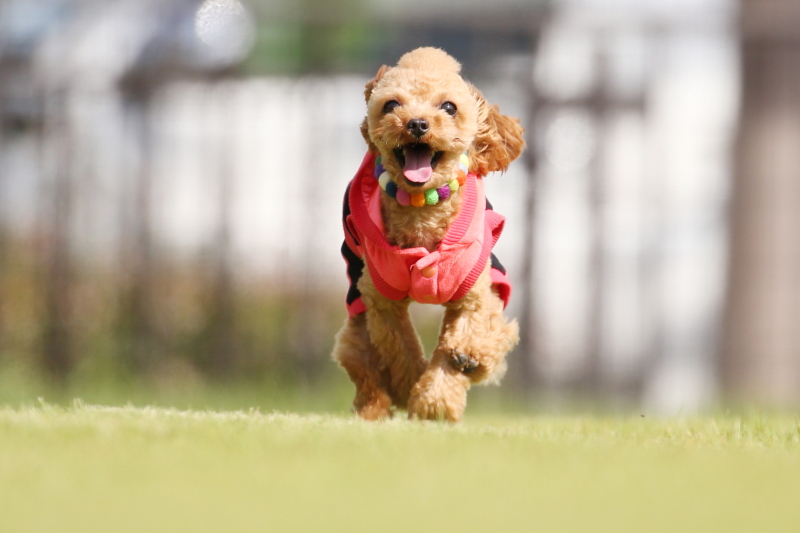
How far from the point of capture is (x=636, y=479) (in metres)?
1.90

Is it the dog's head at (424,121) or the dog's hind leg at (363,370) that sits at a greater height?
the dog's head at (424,121)

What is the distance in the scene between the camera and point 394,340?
2963 mm

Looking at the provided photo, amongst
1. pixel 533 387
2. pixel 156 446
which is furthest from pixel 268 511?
pixel 533 387

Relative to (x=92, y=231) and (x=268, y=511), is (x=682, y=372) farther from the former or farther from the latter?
(x=268, y=511)

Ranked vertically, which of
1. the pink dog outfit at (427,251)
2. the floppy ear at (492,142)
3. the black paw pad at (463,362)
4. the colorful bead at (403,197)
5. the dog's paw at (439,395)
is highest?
the floppy ear at (492,142)

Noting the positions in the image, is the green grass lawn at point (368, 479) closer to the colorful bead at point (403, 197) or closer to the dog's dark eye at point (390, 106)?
the colorful bead at point (403, 197)

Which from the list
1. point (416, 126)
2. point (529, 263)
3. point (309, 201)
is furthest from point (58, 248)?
point (416, 126)

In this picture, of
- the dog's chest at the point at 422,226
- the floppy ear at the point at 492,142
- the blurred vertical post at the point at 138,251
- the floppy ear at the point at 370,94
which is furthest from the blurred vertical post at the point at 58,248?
the floppy ear at the point at 492,142

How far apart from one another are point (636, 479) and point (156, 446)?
3.55 ft

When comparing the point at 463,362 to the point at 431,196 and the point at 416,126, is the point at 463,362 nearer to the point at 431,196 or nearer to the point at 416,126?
the point at 431,196

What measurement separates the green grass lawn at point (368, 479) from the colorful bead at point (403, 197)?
658mm

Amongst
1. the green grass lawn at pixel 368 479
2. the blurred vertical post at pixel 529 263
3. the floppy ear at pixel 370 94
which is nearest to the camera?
the green grass lawn at pixel 368 479

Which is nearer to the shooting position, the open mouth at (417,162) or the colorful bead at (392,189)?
the open mouth at (417,162)

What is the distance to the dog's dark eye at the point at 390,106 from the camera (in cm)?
266
